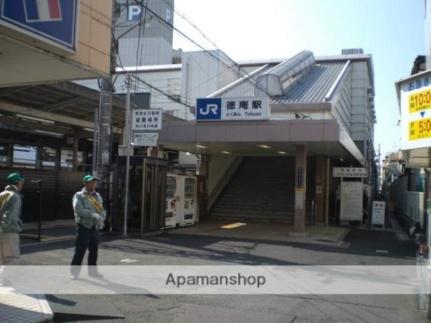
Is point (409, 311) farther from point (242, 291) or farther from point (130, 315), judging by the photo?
point (130, 315)

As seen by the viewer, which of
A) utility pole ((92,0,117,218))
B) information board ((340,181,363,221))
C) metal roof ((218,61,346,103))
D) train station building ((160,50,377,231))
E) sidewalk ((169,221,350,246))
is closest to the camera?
utility pole ((92,0,117,218))

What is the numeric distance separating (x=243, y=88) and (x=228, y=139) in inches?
774

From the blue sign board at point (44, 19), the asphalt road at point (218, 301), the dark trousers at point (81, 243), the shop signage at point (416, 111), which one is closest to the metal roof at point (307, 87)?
the asphalt road at point (218, 301)

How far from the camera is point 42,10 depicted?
286 inches

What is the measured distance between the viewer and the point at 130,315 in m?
6.79

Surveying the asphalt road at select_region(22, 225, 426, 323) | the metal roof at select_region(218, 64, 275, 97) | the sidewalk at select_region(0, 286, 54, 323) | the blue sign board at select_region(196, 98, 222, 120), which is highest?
the metal roof at select_region(218, 64, 275, 97)

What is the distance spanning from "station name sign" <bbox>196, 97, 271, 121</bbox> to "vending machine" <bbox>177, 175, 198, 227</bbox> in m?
2.58

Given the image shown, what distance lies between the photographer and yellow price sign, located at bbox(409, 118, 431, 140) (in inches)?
316

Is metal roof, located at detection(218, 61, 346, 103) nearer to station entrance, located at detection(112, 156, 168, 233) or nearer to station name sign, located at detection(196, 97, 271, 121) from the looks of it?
station name sign, located at detection(196, 97, 271, 121)

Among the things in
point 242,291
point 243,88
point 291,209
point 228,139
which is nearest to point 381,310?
point 242,291

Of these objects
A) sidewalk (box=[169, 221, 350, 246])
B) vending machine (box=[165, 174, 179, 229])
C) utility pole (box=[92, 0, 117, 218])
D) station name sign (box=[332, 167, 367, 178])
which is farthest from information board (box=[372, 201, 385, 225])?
utility pole (box=[92, 0, 117, 218])

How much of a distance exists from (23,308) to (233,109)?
42.5ft

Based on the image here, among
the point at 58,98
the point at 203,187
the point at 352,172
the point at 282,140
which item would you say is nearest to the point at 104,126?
the point at 58,98

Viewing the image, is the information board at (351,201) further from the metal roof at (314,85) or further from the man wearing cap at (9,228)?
the man wearing cap at (9,228)
